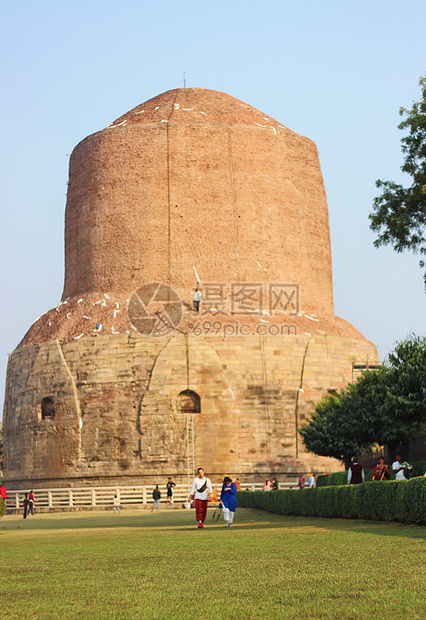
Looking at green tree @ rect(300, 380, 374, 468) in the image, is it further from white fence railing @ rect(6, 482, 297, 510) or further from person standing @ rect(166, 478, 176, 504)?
person standing @ rect(166, 478, 176, 504)

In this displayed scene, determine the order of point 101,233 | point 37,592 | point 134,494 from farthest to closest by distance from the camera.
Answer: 1. point 101,233
2. point 134,494
3. point 37,592

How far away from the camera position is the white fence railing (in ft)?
94.1

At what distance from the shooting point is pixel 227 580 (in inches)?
213

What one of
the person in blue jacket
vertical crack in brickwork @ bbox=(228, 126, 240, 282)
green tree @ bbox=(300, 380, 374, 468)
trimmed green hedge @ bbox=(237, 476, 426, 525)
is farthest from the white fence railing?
the person in blue jacket

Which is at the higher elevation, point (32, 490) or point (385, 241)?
point (385, 241)

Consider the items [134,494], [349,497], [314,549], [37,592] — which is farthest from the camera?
[134,494]

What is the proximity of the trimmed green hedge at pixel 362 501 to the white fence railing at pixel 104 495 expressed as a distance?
1003 centimetres

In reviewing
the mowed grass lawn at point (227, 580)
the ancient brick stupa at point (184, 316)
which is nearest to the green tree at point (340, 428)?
the ancient brick stupa at point (184, 316)

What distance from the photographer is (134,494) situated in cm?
2886

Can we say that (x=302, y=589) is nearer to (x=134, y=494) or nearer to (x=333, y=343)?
(x=134, y=494)

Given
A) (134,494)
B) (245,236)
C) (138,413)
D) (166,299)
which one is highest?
(245,236)

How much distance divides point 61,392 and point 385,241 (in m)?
17.3

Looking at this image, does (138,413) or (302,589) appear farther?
(138,413)

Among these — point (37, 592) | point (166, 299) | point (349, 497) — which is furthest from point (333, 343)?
point (37, 592)
